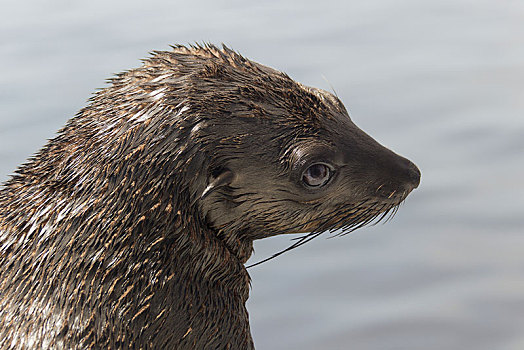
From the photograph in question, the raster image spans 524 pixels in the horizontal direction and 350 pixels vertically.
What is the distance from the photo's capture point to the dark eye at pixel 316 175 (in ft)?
11.1

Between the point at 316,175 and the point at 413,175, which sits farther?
the point at 413,175

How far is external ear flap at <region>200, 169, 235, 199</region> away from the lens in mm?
3213

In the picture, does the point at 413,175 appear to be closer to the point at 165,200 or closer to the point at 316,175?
the point at 316,175

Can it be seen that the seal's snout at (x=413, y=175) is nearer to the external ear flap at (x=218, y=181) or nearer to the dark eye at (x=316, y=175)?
the dark eye at (x=316, y=175)

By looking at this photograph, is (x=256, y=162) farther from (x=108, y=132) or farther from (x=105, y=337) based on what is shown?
(x=105, y=337)

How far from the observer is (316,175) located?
3.40 meters

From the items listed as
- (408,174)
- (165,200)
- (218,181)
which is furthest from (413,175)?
(165,200)

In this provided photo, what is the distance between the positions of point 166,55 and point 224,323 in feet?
3.63

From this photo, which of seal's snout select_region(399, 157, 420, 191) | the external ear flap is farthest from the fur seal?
seal's snout select_region(399, 157, 420, 191)

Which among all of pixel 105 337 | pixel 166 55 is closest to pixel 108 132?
pixel 166 55

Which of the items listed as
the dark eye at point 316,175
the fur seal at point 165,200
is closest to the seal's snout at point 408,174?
the fur seal at point 165,200

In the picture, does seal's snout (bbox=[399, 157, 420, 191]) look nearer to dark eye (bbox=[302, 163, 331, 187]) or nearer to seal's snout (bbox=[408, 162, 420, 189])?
seal's snout (bbox=[408, 162, 420, 189])

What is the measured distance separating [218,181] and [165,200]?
215 millimetres

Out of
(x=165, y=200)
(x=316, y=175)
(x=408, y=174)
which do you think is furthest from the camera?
(x=408, y=174)
